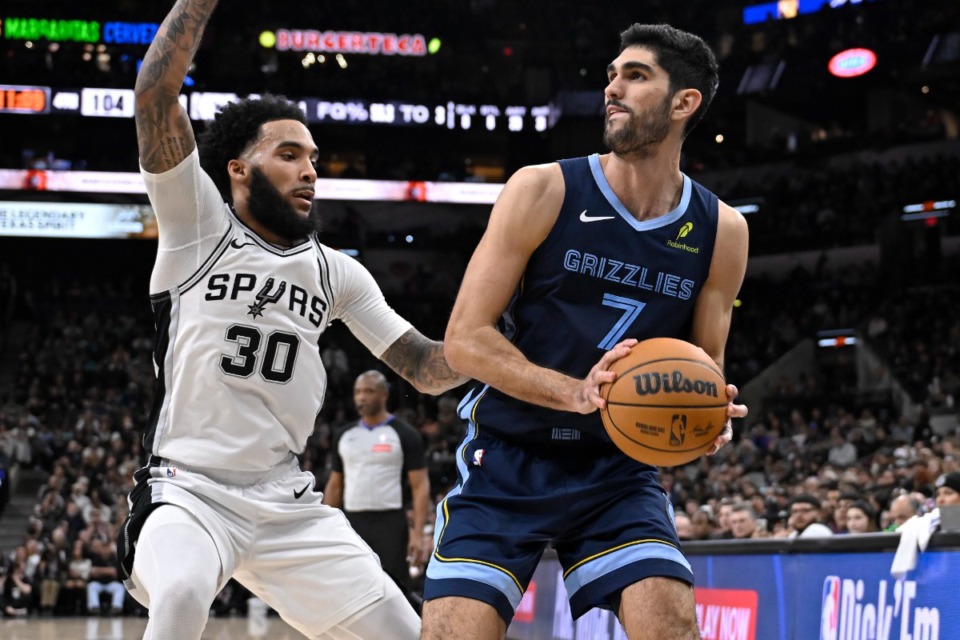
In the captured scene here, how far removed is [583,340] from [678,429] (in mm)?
440

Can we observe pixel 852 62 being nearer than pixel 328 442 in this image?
No

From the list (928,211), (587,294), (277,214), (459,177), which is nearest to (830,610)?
(587,294)

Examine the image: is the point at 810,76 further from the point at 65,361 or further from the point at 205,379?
the point at 205,379

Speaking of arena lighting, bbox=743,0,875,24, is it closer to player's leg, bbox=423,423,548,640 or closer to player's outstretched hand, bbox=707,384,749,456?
player's outstretched hand, bbox=707,384,749,456

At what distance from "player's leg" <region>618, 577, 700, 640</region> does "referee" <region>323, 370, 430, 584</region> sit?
620 centimetres

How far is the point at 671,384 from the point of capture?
3211 millimetres

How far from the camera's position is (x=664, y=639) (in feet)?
10.6

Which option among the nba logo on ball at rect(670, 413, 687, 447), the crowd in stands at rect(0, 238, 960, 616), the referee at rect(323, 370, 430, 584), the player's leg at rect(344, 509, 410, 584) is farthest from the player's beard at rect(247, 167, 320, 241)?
the crowd in stands at rect(0, 238, 960, 616)

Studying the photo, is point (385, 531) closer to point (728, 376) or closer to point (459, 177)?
point (728, 376)

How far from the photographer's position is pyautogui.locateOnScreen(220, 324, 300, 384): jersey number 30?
13.6 feet

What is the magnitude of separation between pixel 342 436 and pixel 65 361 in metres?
21.3

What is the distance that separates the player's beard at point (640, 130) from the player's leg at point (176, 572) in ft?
6.11

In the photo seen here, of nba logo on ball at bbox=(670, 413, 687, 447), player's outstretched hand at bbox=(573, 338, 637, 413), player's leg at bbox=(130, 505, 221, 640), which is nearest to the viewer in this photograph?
player's outstretched hand at bbox=(573, 338, 637, 413)

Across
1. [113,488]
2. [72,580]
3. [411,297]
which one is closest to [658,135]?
[72,580]
